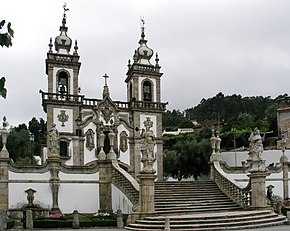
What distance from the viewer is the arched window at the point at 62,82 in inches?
1463

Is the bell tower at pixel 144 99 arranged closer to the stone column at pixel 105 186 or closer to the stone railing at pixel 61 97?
the stone railing at pixel 61 97

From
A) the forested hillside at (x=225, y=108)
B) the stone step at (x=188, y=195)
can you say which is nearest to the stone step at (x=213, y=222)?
the stone step at (x=188, y=195)

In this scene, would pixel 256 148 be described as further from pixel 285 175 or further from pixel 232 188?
pixel 285 175

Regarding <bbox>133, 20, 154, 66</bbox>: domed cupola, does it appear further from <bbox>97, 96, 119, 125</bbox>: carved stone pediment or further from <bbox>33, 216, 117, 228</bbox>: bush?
<bbox>33, 216, 117, 228</bbox>: bush

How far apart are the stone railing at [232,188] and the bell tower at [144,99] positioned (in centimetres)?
1168

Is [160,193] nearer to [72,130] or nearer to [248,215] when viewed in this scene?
[248,215]

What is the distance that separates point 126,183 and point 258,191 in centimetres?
657

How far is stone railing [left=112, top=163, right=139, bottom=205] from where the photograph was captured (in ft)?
71.4

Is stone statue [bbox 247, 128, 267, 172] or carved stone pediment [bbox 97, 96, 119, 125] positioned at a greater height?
carved stone pediment [bbox 97, 96, 119, 125]

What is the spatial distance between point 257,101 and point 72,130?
300 ft

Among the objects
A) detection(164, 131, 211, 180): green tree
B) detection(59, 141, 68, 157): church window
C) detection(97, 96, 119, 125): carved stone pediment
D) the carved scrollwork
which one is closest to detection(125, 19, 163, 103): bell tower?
detection(97, 96, 119, 125): carved stone pediment

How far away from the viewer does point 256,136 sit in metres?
21.7

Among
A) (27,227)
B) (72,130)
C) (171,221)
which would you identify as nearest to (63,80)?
(72,130)

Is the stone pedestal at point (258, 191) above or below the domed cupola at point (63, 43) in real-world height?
below
